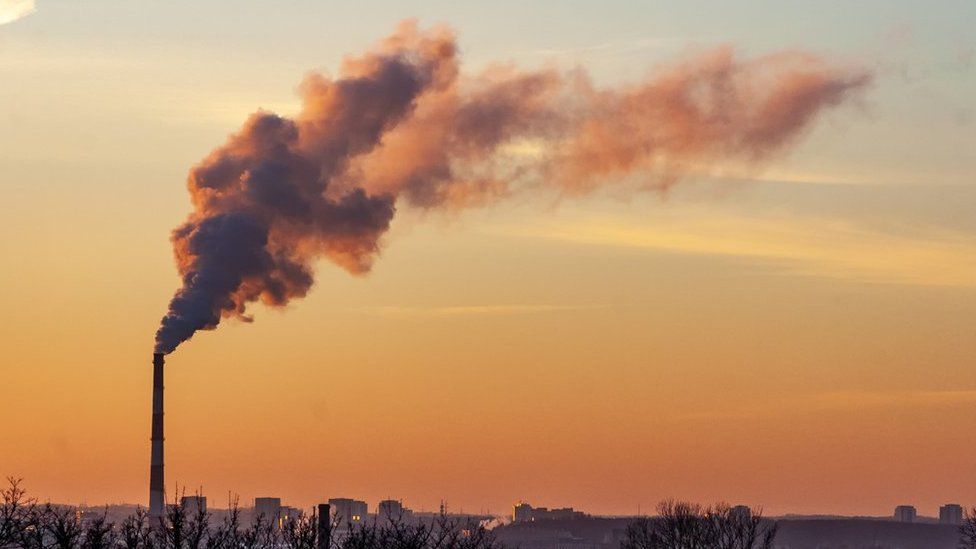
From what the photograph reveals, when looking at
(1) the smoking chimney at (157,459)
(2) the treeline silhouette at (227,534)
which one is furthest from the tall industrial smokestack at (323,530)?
(1) the smoking chimney at (157,459)

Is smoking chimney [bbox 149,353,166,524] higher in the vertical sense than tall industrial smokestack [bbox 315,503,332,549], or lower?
higher

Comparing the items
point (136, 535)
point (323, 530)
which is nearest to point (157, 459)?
point (323, 530)

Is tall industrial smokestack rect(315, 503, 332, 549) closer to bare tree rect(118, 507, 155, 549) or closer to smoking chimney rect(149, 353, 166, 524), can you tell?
bare tree rect(118, 507, 155, 549)

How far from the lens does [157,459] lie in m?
112

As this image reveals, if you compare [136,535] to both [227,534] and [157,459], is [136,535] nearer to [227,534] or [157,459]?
[227,534]

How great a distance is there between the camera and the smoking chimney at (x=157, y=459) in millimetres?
109688

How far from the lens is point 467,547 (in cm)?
8450

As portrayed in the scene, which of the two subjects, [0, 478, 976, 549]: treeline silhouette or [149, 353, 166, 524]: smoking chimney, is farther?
[149, 353, 166, 524]: smoking chimney

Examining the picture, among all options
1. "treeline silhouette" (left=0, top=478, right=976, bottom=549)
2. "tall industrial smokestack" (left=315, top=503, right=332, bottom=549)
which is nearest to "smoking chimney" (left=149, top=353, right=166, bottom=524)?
"treeline silhouette" (left=0, top=478, right=976, bottom=549)

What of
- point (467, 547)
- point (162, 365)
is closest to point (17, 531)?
point (467, 547)

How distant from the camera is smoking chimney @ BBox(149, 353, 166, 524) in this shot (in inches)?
4318

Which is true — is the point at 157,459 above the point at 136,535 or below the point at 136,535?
above

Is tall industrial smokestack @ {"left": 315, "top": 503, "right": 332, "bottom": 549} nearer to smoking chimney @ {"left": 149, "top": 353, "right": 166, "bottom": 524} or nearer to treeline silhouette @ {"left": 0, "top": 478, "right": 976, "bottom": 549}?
treeline silhouette @ {"left": 0, "top": 478, "right": 976, "bottom": 549}

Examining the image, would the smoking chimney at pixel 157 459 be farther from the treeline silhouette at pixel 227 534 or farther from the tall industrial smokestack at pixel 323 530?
the tall industrial smokestack at pixel 323 530
